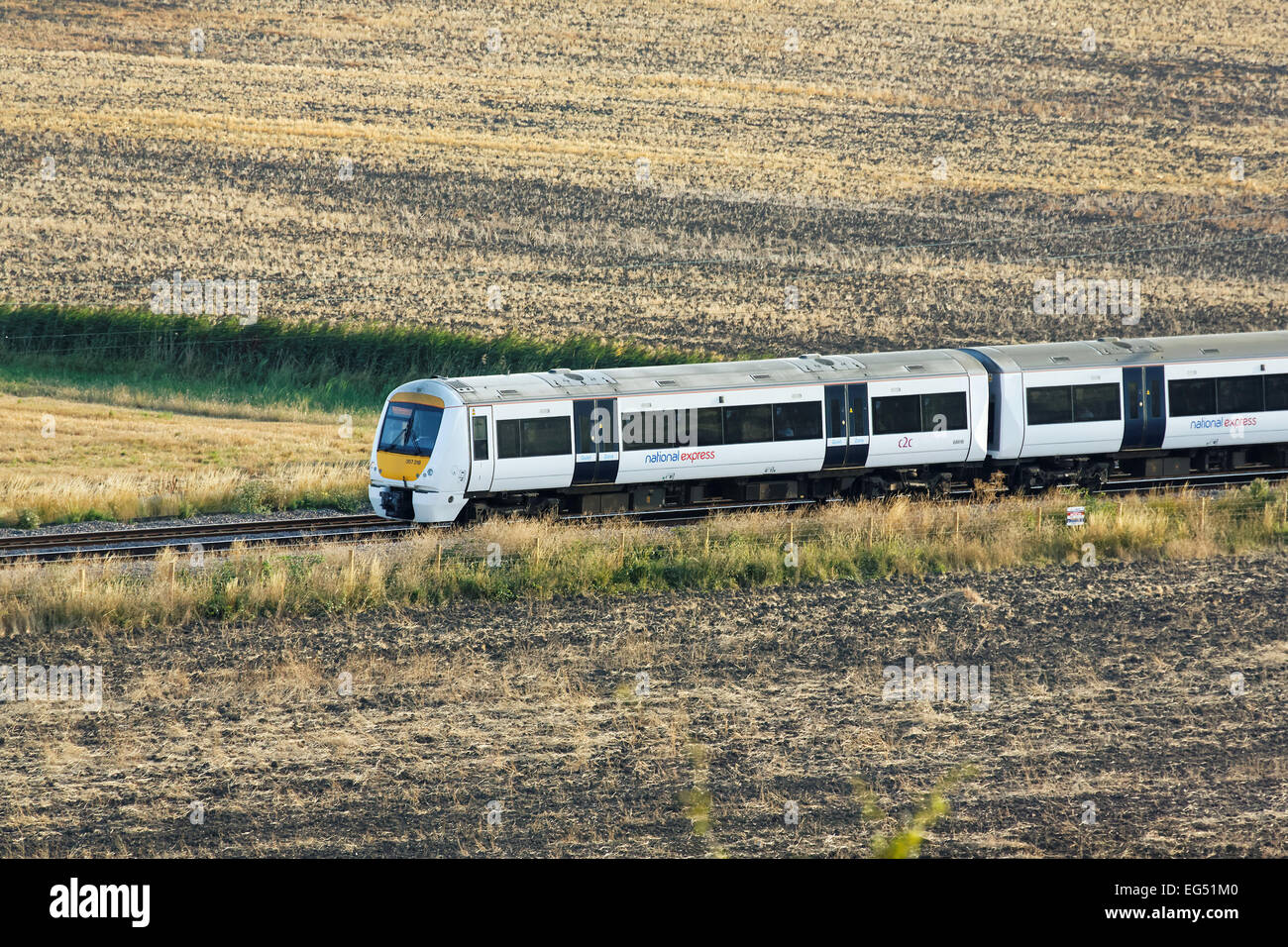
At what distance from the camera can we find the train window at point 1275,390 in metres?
28.4

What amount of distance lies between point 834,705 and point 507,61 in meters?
54.2

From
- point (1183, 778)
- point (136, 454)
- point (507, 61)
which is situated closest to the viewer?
point (1183, 778)

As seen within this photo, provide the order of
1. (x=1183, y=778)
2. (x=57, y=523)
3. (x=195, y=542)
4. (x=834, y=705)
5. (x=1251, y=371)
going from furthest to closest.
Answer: (x=1251, y=371)
(x=57, y=523)
(x=195, y=542)
(x=834, y=705)
(x=1183, y=778)

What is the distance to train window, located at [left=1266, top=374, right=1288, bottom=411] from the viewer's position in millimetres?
28375

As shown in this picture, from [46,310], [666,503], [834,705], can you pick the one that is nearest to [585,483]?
[666,503]

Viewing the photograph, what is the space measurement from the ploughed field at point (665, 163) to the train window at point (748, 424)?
1881cm

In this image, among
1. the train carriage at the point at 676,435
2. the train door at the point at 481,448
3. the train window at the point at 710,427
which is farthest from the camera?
the train window at the point at 710,427

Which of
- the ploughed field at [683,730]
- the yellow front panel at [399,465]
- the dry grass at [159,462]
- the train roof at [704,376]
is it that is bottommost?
the ploughed field at [683,730]

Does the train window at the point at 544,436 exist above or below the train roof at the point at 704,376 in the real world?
below

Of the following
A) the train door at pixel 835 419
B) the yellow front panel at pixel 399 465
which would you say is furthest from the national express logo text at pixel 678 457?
the yellow front panel at pixel 399 465

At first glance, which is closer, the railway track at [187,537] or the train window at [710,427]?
the railway track at [187,537]

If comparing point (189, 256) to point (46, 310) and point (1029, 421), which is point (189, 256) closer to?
point (46, 310)

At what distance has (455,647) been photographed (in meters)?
19.0

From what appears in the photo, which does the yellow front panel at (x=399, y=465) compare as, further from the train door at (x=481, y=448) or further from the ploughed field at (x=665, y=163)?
the ploughed field at (x=665, y=163)
